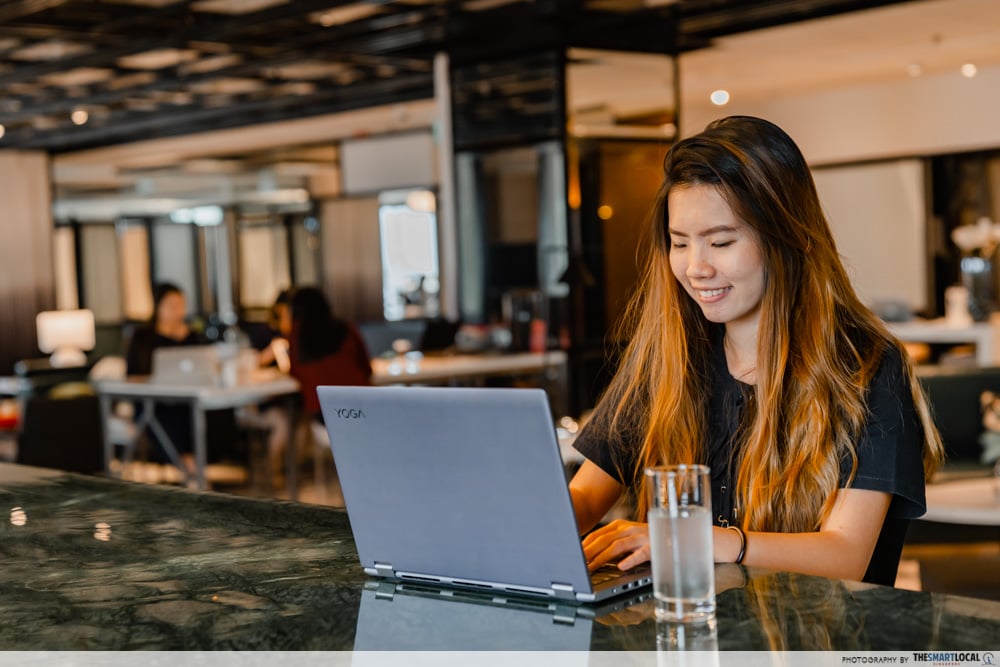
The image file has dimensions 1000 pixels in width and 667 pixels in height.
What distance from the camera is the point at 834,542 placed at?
1.67m

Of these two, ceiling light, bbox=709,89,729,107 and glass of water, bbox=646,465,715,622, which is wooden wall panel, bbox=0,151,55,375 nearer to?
ceiling light, bbox=709,89,729,107

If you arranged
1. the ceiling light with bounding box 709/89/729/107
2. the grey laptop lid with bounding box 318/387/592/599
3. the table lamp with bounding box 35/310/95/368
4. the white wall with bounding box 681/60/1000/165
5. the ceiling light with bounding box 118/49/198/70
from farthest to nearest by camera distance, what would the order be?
the ceiling light with bounding box 709/89/729/107, the table lamp with bounding box 35/310/95/368, the white wall with bounding box 681/60/1000/165, the ceiling light with bounding box 118/49/198/70, the grey laptop lid with bounding box 318/387/592/599

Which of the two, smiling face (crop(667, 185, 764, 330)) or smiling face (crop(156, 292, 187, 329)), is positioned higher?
smiling face (crop(667, 185, 764, 330))

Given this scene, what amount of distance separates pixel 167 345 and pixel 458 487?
6769 millimetres

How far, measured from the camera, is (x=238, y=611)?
4.43 feet

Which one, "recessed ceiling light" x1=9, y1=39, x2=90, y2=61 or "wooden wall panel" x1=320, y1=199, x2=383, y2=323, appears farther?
"wooden wall panel" x1=320, y1=199, x2=383, y2=323

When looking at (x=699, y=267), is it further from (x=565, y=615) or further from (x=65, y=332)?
(x=65, y=332)

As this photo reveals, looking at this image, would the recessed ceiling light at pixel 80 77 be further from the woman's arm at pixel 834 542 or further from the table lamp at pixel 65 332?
the woman's arm at pixel 834 542

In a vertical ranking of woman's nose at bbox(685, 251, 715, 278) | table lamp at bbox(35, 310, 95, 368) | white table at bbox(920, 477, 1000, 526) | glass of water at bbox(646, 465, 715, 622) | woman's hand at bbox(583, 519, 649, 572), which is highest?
woman's nose at bbox(685, 251, 715, 278)

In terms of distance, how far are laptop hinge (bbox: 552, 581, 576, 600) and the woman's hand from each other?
0.08 meters

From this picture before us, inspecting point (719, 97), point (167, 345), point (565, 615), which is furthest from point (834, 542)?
point (719, 97)

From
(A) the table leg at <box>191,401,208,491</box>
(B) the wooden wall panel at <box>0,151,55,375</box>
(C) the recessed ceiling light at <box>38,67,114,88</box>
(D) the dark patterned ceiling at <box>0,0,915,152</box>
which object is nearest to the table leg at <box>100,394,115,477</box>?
(A) the table leg at <box>191,401,208,491</box>

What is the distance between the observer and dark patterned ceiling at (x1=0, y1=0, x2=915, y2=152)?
7.59m

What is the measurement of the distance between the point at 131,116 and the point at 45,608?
464 inches
